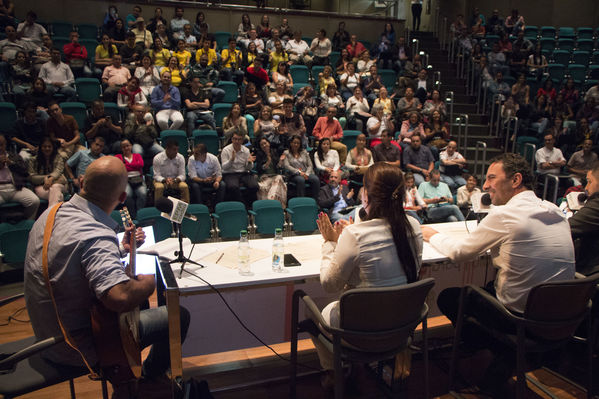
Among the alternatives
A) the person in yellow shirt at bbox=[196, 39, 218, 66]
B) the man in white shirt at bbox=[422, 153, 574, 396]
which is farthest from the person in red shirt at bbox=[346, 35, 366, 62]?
the man in white shirt at bbox=[422, 153, 574, 396]

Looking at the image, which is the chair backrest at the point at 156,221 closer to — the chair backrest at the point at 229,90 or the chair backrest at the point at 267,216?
the chair backrest at the point at 267,216

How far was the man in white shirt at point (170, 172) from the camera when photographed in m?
5.41

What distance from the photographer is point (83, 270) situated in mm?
1806

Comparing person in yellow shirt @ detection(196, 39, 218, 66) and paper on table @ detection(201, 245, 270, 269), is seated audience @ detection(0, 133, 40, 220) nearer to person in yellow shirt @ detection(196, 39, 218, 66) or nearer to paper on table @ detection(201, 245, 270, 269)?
paper on table @ detection(201, 245, 270, 269)

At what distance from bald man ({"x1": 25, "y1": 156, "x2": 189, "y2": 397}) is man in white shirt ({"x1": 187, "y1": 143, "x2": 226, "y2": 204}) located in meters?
3.67

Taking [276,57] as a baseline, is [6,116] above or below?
below

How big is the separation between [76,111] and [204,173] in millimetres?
2280

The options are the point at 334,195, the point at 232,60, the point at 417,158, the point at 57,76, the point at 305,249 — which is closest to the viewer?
→ the point at 305,249

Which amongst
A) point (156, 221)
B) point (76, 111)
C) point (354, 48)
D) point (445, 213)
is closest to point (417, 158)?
point (445, 213)

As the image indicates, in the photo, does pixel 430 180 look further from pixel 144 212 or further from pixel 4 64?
pixel 4 64

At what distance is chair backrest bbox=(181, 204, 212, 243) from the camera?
189 inches

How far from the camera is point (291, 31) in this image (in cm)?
1056

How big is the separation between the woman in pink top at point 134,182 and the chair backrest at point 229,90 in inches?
101

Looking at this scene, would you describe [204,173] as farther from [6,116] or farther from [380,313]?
[380,313]
